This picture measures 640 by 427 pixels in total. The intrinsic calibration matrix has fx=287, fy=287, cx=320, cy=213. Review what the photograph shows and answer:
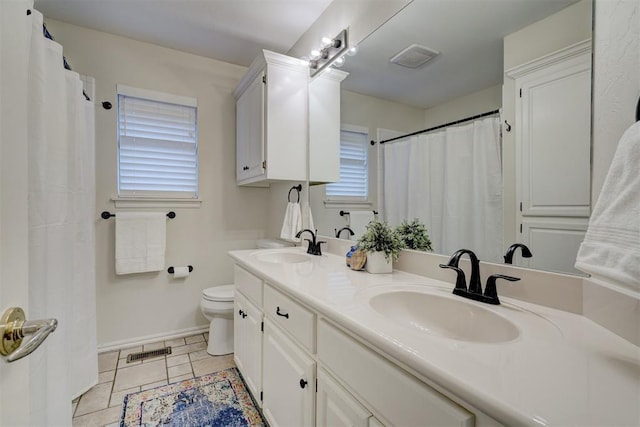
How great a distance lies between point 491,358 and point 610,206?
1.35 ft

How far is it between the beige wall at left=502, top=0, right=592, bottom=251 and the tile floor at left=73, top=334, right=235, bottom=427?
6.81 ft

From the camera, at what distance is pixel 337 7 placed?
1945mm

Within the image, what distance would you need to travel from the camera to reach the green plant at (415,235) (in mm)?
1354

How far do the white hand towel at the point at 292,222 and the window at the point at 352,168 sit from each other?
0.41 meters

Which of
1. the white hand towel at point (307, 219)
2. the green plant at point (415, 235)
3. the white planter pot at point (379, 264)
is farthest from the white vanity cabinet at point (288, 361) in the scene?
the white hand towel at point (307, 219)

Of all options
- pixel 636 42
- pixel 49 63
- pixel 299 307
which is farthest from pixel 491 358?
pixel 49 63

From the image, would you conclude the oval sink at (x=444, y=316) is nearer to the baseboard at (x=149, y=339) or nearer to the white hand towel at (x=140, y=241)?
the white hand towel at (x=140, y=241)

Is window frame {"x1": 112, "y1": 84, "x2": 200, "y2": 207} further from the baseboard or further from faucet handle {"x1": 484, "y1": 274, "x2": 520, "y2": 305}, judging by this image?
faucet handle {"x1": 484, "y1": 274, "x2": 520, "y2": 305}

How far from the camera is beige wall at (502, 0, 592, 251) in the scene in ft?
2.84

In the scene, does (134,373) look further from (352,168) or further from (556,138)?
(556,138)

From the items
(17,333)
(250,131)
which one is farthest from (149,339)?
(17,333)

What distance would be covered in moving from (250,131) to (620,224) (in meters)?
2.29

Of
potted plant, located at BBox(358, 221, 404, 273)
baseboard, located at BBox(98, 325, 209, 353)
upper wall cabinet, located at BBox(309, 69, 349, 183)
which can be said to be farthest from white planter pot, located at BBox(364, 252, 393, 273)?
baseboard, located at BBox(98, 325, 209, 353)

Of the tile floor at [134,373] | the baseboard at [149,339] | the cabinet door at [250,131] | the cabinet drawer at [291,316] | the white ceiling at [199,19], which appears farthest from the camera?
the baseboard at [149,339]
